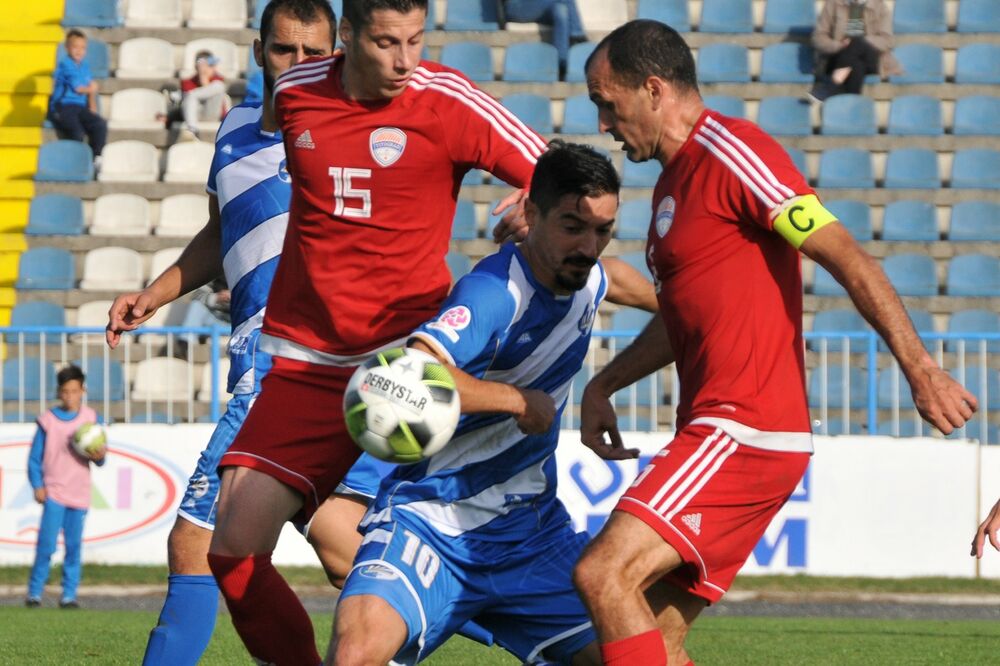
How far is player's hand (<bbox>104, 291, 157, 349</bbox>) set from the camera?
5.88 meters

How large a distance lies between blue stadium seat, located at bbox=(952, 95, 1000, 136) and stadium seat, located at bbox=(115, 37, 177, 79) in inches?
370

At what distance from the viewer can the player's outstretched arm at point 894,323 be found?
3990 mm

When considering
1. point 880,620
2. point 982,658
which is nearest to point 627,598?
point 982,658

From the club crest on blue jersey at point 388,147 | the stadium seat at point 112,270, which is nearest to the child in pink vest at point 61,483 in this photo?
the stadium seat at point 112,270

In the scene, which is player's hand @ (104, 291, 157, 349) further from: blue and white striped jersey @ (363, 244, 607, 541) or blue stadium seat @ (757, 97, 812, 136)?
blue stadium seat @ (757, 97, 812, 136)

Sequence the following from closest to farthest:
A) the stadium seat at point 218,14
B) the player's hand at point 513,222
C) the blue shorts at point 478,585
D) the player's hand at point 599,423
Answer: the blue shorts at point 478,585
the player's hand at point 513,222
the player's hand at point 599,423
the stadium seat at point 218,14

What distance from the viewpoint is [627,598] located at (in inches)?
169

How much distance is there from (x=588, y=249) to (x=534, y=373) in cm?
44

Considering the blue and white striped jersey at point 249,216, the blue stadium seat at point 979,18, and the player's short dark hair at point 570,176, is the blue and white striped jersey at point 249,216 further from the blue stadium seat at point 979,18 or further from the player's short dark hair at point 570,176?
the blue stadium seat at point 979,18

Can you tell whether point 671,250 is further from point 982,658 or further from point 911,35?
point 911,35

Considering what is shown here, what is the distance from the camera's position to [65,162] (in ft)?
58.9

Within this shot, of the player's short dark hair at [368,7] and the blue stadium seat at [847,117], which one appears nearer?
the player's short dark hair at [368,7]

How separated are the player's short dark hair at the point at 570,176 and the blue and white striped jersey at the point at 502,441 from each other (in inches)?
8.4

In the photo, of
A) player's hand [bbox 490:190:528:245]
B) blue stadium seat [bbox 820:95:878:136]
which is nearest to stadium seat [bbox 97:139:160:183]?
blue stadium seat [bbox 820:95:878:136]
